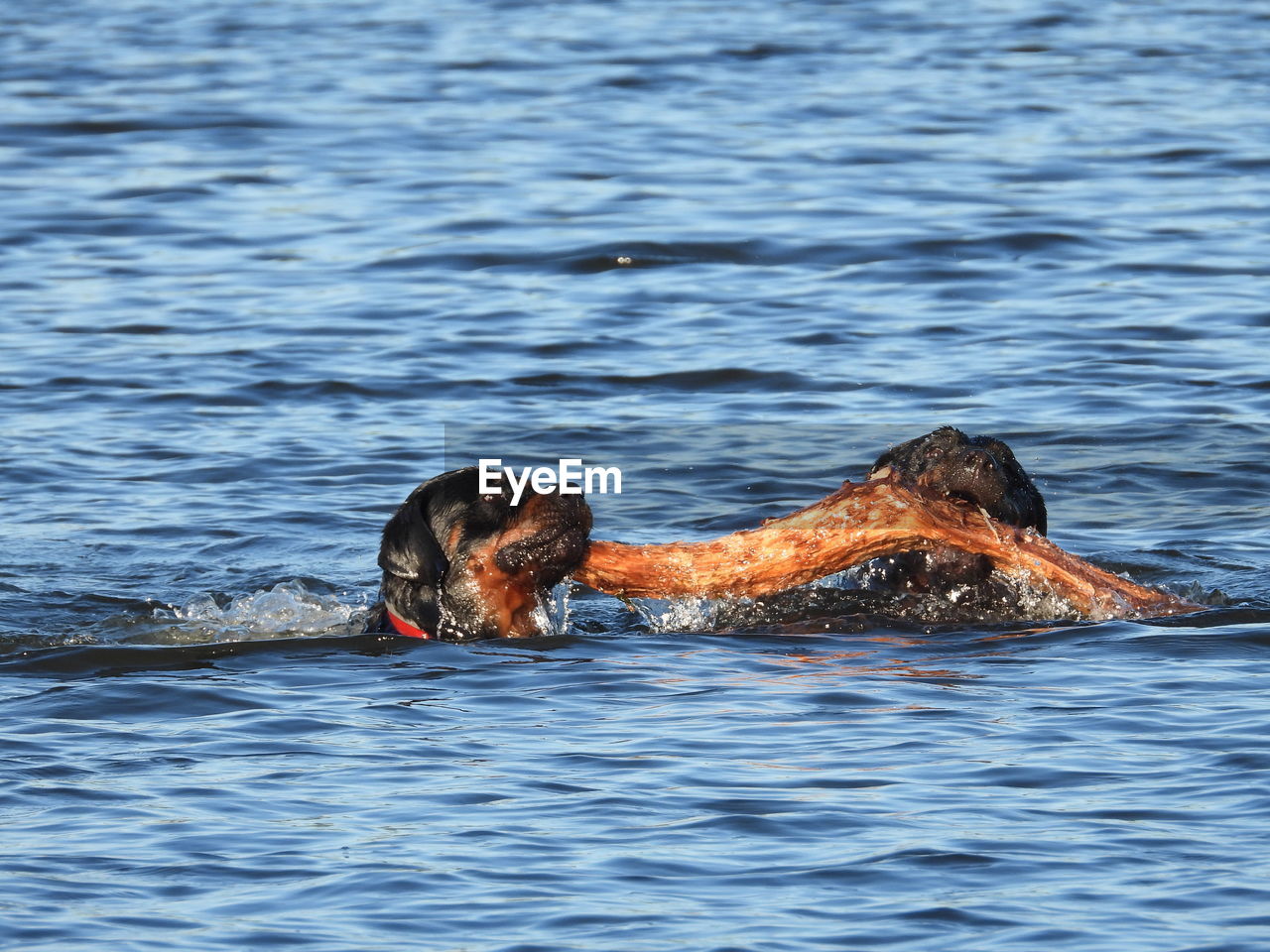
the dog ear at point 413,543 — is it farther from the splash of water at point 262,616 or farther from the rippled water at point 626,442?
the splash of water at point 262,616

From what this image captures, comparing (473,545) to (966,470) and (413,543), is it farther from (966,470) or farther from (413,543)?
(966,470)

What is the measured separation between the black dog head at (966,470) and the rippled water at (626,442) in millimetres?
501

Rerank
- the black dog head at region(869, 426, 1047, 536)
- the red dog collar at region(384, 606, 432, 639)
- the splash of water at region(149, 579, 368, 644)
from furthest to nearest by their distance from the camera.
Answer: the splash of water at region(149, 579, 368, 644), the red dog collar at region(384, 606, 432, 639), the black dog head at region(869, 426, 1047, 536)

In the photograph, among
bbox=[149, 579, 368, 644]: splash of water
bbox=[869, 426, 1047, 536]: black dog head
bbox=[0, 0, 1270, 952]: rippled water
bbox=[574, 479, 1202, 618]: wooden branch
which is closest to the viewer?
bbox=[0, 0, 1270, 952]: rippled water

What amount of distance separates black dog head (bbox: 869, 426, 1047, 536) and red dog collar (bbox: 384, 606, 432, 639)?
1.68m

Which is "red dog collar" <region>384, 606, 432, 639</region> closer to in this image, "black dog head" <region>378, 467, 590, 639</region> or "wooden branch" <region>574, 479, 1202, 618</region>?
"black dog head" <region>378, 467, 590, 639</region>

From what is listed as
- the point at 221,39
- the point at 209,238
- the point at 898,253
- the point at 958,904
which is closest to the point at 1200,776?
the point at 958,904

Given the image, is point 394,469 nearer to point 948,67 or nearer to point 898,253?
point 898,253

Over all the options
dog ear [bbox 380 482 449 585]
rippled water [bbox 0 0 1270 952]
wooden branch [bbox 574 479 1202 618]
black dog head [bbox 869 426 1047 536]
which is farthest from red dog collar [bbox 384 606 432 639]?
black dog head [bbox 869 426 1047 536]

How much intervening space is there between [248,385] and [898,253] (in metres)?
4.84

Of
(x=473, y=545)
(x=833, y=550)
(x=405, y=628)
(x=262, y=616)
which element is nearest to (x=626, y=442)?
(x=262, y=616)

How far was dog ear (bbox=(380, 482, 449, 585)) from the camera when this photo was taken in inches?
294

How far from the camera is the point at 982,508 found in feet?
25.1

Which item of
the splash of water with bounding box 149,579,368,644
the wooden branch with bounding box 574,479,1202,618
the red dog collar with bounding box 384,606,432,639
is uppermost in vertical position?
the wooden branch with bounding box 574,479,1202,618
